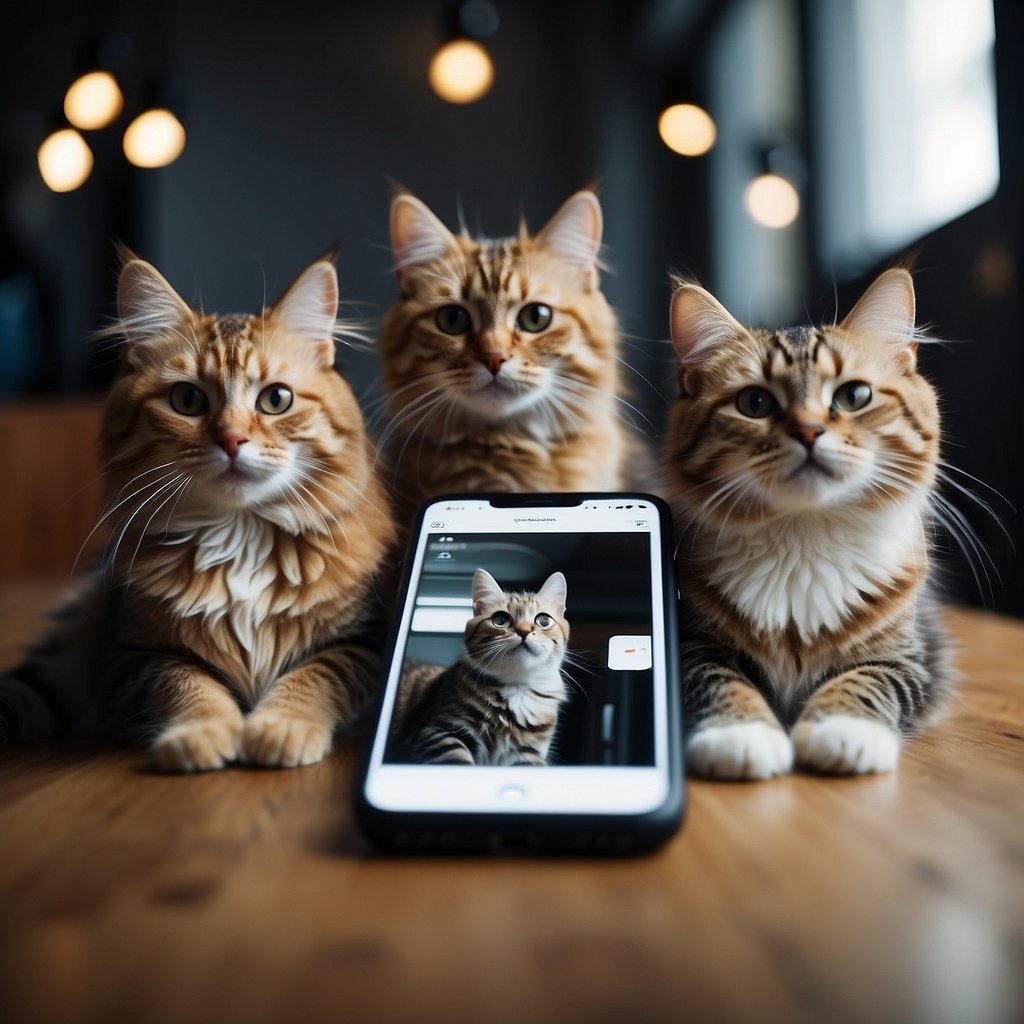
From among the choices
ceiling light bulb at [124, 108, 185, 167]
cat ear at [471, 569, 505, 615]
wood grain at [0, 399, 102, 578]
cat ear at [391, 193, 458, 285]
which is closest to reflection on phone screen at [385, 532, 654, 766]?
cat ear at [471, 569, 505, 615]

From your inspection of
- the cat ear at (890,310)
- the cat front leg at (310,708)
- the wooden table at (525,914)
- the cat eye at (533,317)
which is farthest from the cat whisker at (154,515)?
the cat ear at (890,310)

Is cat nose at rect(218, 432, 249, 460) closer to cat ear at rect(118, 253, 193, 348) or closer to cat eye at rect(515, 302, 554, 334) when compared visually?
cat ear at rect(118, 253, 193, 348)

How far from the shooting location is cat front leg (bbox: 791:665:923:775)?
0.95m

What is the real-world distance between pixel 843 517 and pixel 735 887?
51cm

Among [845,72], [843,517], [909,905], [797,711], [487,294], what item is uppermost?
[845,72]

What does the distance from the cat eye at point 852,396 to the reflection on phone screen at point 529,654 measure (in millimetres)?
263

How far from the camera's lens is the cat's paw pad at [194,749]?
1021mm

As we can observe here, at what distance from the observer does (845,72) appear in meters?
3.94

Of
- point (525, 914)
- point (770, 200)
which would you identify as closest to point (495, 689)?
point (525, 914)

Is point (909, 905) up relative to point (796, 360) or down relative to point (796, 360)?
down

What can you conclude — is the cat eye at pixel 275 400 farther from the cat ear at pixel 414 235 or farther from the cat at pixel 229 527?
the cat ear at pixel 414 235

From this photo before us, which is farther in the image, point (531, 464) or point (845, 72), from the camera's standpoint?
point (845, 72)

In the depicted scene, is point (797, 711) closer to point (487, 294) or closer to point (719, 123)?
point (487, 294)

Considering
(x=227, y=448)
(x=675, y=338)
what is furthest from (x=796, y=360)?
(x=227, y=448)
